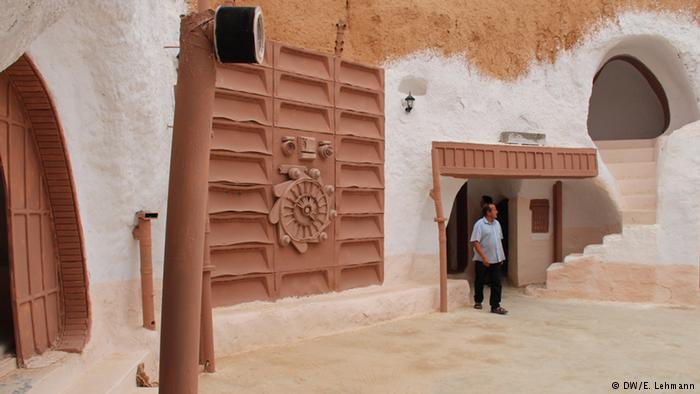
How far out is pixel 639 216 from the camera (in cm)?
917

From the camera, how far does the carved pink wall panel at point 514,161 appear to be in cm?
825

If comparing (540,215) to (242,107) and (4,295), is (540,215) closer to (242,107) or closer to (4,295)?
(242,107)

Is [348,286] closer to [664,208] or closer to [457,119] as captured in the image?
[457,119]

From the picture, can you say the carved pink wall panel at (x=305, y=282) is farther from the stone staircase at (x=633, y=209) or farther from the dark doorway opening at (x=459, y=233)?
the dark doorway opening at (x=459, y=233)

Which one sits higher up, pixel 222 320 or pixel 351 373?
pixel 222 320

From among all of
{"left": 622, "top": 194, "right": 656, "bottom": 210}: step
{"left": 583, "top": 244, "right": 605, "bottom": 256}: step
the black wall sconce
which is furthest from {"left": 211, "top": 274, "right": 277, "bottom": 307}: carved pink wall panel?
{"left": 622, "top": 194, "right": 656, "bottom": 210}: step

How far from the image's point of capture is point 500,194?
1093 centimetres

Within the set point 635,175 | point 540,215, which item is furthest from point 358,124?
point 635,175

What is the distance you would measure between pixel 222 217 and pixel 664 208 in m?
6.49

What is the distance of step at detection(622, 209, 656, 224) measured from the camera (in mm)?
9070

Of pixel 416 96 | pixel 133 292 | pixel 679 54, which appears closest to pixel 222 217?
pixel 133 292

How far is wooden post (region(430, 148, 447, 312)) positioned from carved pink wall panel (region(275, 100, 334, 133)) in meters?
1.69

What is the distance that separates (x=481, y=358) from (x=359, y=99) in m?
3.43

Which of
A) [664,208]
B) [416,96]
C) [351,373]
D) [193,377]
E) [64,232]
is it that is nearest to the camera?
[193,377]
